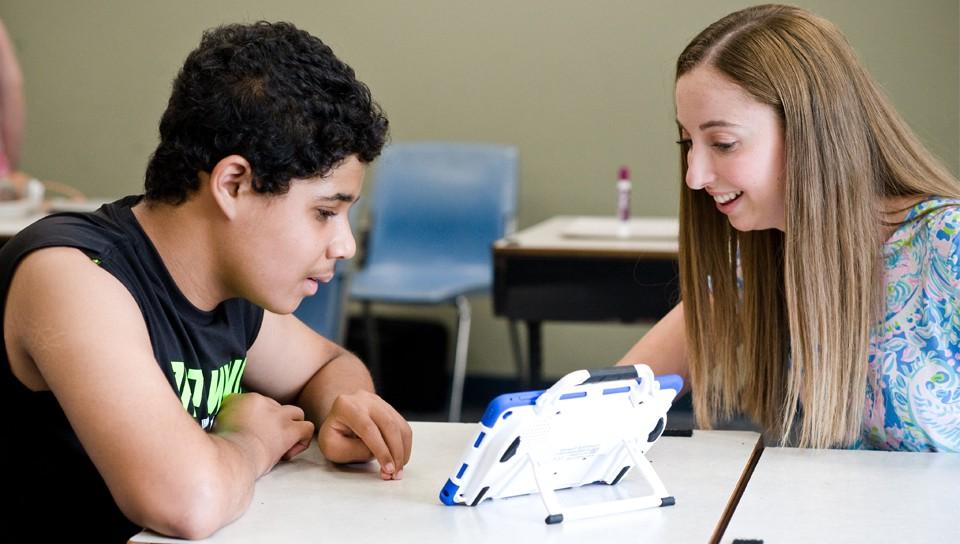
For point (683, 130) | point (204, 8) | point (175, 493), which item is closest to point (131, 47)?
point (204, 8)

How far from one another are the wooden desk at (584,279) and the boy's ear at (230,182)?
1.84 meters

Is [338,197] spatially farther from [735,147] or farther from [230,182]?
[735,147]

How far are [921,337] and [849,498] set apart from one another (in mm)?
354

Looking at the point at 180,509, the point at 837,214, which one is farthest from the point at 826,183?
the point at 180,509

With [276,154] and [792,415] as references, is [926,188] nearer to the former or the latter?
[792,415]

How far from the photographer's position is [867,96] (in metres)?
1.59

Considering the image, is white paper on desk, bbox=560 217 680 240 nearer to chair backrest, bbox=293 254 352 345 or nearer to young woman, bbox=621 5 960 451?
chair backrest, bbox=293 254 352 345

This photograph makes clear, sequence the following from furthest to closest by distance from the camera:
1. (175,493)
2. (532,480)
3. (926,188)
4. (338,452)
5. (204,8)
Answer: (204,8) → (926,188) → (338,452) → (532,480) → (175,493)

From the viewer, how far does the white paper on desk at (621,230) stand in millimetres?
3303

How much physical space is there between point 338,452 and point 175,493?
0.91 ft

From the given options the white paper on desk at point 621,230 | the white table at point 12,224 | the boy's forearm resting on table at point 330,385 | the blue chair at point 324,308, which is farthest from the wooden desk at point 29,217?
the boy's forearm resting on table at point 330,385

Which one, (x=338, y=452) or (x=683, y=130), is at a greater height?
(x=683, y=130)

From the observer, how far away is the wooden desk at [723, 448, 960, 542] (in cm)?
116

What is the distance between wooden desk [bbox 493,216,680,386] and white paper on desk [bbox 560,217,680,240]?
0.12 ft
